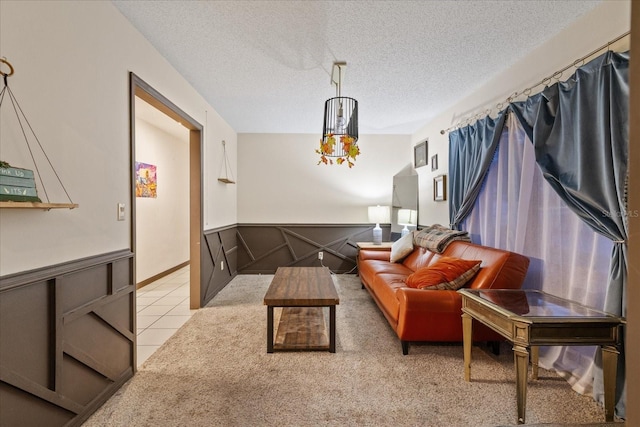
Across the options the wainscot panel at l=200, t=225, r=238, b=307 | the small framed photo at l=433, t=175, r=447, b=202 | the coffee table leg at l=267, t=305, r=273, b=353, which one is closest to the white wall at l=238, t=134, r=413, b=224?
the wainscot panel at l=200, t=225, r=238, b=307

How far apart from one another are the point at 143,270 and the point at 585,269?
521 cm

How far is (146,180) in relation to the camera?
4797 mm

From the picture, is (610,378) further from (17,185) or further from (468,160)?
(17,185)

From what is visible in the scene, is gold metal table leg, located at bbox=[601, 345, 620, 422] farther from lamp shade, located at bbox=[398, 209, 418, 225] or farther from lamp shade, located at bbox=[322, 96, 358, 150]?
lamp shade, located at bbox=[398, 209, 418, 225]

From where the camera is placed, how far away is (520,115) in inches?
97.7

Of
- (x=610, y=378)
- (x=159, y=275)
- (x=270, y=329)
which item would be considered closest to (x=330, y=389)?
(x=270, y=329)

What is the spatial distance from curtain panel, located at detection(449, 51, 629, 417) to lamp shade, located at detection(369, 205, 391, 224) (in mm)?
2805

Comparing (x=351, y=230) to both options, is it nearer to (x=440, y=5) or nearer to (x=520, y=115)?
(x=520, y=115)

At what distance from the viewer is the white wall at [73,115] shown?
1406 mm

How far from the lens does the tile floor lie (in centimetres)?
279

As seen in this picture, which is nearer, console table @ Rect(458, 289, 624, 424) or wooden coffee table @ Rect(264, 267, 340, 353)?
console table @ Rect(458, 289, 624, 424)

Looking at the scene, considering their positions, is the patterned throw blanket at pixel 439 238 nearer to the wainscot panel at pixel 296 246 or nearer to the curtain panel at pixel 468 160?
the curtain panel at pixel 468 160

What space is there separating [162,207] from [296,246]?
2.43 m

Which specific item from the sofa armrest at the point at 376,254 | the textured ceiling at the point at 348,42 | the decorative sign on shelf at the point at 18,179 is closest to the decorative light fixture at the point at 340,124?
the textured ceiling at the point at 348,42
